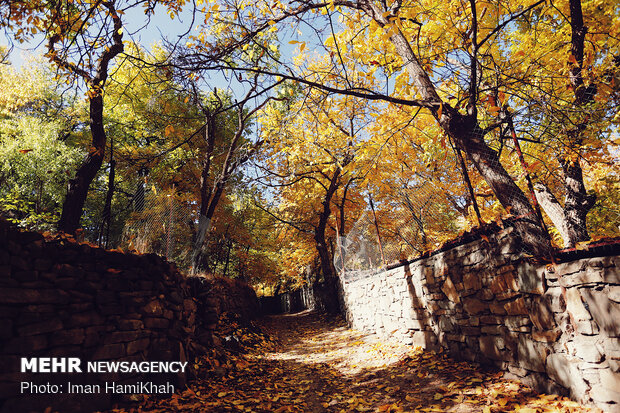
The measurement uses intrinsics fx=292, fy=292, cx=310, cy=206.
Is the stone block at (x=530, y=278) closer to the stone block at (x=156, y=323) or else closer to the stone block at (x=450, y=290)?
the stone block at (x=450, y=290)

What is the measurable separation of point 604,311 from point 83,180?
7.05 meters

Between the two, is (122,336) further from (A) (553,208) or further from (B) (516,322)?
(A) (553,208)

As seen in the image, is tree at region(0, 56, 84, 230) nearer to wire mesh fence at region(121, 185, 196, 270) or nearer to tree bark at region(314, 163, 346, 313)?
wire mesh fence at region(121, 185, 196, 270)

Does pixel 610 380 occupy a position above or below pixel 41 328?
below

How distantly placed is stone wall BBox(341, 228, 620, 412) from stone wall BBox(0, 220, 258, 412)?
12.6 ft

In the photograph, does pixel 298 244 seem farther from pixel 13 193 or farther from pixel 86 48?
pixel 86 48

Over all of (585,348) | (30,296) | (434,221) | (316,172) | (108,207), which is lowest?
(585,348)

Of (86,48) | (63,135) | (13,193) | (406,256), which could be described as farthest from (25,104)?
(406,256)

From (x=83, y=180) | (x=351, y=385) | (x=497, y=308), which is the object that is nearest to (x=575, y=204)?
(x=497, y=308)

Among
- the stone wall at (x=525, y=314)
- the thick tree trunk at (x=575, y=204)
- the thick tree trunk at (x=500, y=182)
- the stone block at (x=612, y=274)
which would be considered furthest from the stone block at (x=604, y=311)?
the thick tree trunk at (x=575, y=204)

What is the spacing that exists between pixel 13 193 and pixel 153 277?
11049 millimetres

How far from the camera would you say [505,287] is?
3.23m

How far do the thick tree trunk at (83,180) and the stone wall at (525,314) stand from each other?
594 cm

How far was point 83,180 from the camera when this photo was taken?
515 centimetres
